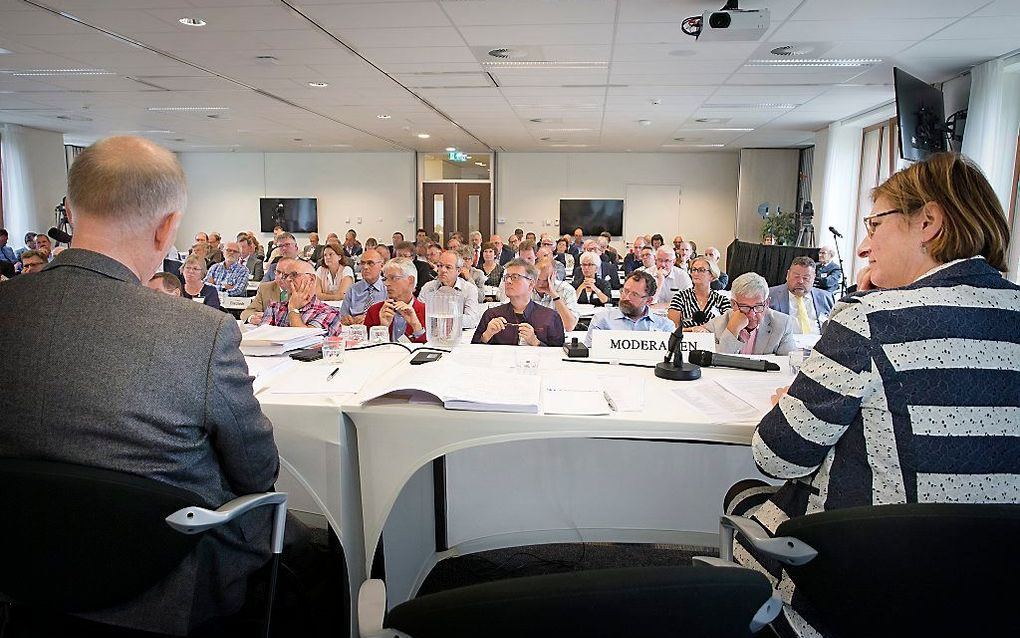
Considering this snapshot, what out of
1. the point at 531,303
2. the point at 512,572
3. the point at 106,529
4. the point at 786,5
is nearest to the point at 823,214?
the point at 786,5

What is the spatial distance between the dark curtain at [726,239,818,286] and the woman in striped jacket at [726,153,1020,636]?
30.6ft

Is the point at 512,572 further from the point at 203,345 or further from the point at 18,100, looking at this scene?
the point at 18,100

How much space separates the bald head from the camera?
54.1 inches

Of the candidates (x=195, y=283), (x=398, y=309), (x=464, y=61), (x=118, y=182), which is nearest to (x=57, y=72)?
(x=195, y=283)

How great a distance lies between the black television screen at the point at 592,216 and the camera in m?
16.1

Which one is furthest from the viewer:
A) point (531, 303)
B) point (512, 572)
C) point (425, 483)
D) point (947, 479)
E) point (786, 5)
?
point (786, 5)

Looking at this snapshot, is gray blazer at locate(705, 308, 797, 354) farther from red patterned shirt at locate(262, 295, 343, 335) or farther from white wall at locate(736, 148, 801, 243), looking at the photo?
white wall at locate(736, 148, 801, 243)

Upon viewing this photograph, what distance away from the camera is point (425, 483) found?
8.63 ft

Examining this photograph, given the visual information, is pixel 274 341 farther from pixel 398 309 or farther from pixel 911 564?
pixel 911 564

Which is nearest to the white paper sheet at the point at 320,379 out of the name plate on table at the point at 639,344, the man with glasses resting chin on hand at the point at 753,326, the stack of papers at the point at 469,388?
the stack of papers at the point at 469,388

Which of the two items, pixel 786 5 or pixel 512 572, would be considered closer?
pixel 512 572

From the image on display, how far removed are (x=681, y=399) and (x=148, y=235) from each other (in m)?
1.45

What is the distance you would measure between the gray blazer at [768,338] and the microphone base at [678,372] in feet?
5.88

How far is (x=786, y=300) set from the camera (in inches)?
223
